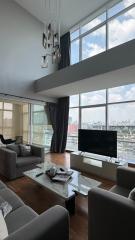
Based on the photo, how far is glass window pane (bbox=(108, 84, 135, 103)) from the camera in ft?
15.2

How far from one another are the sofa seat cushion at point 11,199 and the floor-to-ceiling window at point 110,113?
4.01 metres

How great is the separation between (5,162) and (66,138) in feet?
10.9

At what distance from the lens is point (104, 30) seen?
5.29m

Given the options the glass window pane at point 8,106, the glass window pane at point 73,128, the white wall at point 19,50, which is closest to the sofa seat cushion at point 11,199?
the white wall at point 19,50

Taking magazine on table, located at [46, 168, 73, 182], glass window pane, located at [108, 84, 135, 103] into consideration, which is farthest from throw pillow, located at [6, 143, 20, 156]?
glass window pane, located at [108, 84, 135, 103]

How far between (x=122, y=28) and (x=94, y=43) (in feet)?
3.55

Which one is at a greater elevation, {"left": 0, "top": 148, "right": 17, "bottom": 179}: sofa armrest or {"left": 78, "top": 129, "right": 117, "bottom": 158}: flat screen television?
{"left": 78, "top": 129, "right": 117, "bottom": 158}: flat screen television

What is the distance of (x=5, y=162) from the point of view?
131 inches

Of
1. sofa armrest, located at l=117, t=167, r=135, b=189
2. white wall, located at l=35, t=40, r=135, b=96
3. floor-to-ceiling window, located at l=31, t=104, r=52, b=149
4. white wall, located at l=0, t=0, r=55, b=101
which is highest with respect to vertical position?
white wall, located at l=0, t=0, r=55, b=101

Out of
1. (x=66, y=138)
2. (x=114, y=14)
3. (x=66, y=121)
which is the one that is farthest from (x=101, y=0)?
(x=66, y=138)

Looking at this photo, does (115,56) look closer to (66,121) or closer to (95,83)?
(95,83)

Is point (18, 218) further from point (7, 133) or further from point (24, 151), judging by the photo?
point (7, 133)

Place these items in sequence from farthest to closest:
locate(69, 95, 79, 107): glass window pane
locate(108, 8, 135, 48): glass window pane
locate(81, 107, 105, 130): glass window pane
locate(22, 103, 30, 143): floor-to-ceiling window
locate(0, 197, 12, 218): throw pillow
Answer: locate(22, 103, 30, 143): floor-to-ceiling window, locate(69, 95, 79, 107): glass window pane, locate(81, 107, 105, 130): glass window pane, locate(108, 8, 135, 48): glass window pane, locate(0, 197, 12, 218): throw pillow

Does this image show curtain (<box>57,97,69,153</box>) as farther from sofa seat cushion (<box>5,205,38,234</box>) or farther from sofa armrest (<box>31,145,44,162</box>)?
sofa seat cushion (<box>5,205,38,234</box>)
